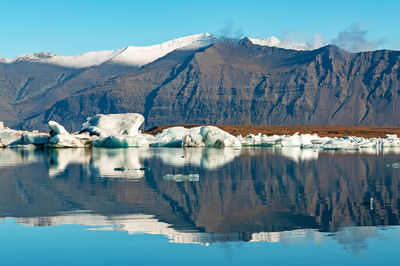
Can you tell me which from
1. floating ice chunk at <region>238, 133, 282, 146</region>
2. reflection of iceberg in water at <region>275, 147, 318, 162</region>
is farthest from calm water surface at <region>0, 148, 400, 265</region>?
floating ice chunk at <region>238, 133, 282, 146</region>

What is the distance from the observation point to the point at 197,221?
47.8ft

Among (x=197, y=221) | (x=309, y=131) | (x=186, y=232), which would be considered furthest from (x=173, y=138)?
(x=309, y=131)

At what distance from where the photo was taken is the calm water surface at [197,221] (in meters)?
11.1

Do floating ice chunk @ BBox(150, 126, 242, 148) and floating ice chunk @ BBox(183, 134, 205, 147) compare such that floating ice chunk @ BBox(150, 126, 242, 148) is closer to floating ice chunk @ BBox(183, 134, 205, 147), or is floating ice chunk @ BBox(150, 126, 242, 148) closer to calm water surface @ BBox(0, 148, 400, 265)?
floating ice chunk @ BBox(183, 134, 205, 147)

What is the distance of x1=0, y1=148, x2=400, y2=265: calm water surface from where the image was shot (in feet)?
36.4

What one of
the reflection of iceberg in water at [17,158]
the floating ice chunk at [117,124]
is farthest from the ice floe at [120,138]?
the reflection of iceberg in water at [17,158]

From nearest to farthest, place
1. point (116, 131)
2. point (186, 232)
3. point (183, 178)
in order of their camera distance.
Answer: point (186, 232), point (183, 178), point (116, 131)

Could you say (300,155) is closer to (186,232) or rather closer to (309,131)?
(186,232)

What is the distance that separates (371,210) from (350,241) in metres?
4.54

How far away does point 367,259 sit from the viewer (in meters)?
10.9

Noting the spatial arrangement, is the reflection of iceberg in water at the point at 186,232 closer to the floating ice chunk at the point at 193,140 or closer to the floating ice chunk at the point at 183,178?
the floating ice chunk at the point at 183,178

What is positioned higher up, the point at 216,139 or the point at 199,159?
the point at 216,139

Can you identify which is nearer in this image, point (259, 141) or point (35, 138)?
point (35, 138)

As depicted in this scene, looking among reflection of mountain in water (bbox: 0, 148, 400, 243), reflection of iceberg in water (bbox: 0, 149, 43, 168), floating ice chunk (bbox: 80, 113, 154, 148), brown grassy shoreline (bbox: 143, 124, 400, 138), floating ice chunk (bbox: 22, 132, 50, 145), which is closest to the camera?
reflection of mountain in water (bbox: 0, 148, 400, 243)
